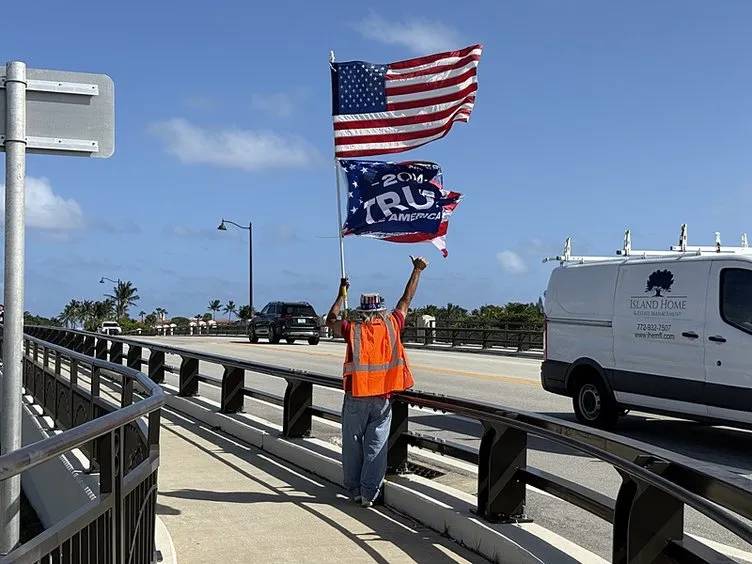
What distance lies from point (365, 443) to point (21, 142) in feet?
12.1

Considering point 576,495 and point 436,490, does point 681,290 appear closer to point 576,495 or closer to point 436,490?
point 436,490

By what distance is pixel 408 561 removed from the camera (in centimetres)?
599

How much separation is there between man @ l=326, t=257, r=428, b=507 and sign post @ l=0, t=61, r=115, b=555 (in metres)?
2.86

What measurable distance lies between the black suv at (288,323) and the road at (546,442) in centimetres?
1550

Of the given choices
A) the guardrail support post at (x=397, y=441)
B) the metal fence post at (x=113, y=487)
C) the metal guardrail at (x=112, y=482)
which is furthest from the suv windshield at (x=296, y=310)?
the metal fence post at (x=113, y=487)

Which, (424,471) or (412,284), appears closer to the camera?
(412,284)

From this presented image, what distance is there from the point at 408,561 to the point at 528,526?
82 centimetres

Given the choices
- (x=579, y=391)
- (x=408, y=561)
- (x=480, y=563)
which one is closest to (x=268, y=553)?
(x=408, y=561)

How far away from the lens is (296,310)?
41.1 metres

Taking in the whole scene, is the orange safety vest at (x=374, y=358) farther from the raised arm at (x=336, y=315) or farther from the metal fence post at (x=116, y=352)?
the metal fence post at (x=116, y=352)

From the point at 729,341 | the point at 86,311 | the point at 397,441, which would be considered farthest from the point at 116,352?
the point at 86,311

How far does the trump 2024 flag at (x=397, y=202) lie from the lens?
976 cm

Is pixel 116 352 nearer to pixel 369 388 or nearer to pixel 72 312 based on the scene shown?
pixel 369 388

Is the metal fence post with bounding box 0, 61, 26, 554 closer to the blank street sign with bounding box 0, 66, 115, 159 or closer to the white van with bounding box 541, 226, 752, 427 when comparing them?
the blank street sign with bounding box 0, 66, 115, 159
